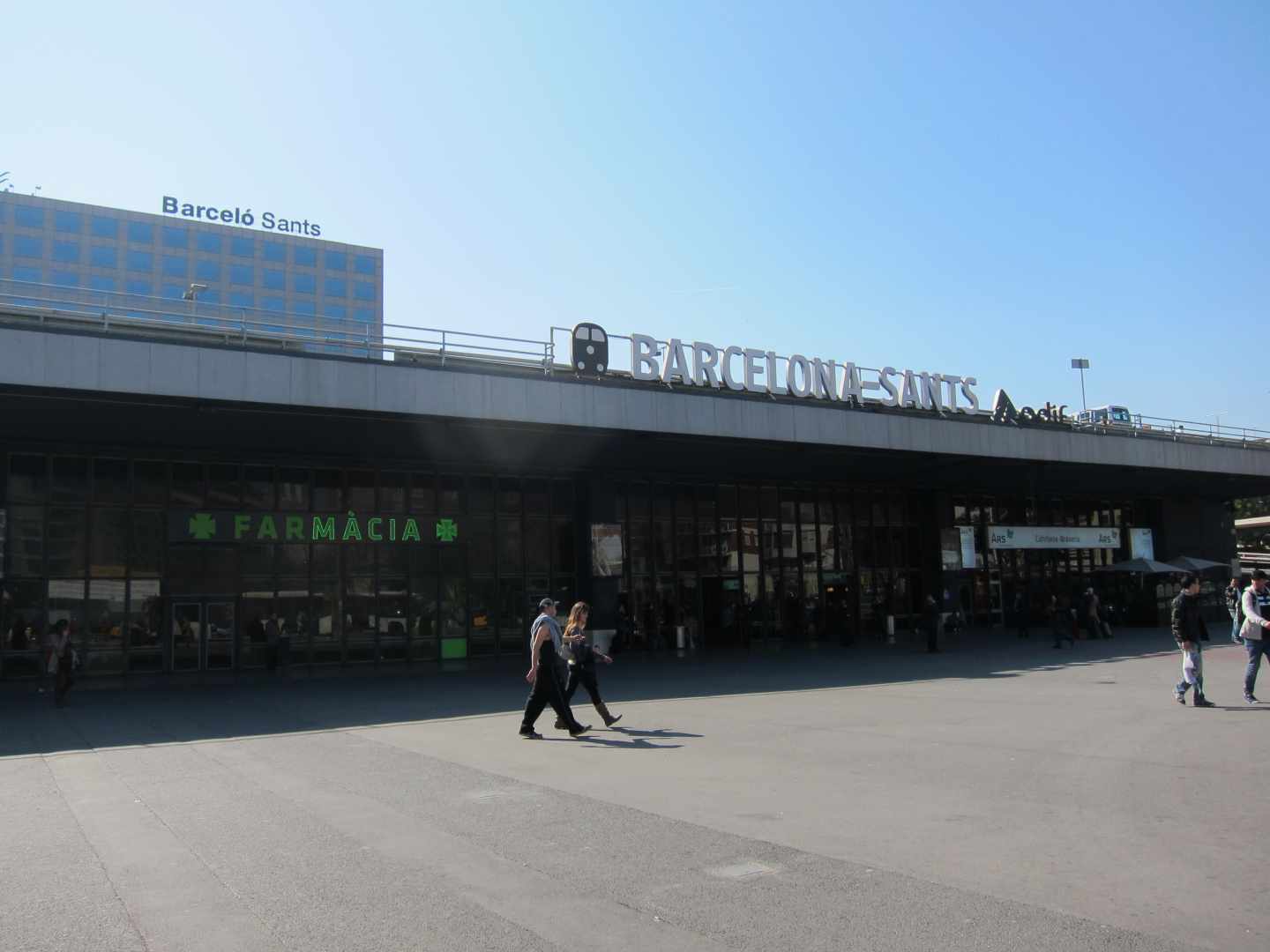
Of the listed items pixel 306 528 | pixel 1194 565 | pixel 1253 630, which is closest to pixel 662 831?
pixel 1253 630

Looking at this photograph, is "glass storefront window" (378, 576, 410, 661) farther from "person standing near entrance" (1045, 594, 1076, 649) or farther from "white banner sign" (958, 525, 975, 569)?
"white banner sign" (958, 525, 975, 569)

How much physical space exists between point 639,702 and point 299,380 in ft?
32.2

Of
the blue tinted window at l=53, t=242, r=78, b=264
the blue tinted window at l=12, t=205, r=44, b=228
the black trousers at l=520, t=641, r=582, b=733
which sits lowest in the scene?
the black trousers at l=520, t=641, r=582, b=733

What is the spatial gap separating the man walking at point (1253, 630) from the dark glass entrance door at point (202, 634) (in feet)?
73.5

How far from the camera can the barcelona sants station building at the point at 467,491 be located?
22188 millimetres

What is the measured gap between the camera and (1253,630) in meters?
14.1

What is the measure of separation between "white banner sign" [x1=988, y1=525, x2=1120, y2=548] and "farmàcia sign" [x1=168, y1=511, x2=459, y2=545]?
849 inches

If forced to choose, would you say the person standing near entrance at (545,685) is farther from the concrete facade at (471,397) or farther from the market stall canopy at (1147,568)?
the market stall canopy at (1147,568)

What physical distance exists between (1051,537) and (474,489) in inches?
945

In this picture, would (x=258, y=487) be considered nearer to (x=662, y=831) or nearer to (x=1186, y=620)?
(x=1186, y=620)

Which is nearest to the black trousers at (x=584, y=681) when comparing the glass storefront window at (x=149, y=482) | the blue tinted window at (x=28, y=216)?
the glass storefront window at (x=149, y=482)

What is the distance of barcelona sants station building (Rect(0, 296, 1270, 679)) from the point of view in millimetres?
22188

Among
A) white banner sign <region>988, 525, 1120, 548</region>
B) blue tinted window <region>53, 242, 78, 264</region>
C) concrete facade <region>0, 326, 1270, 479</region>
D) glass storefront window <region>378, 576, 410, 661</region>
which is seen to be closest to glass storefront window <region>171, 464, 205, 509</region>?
glass storefront window <region>378, 576, 410, 661</region>

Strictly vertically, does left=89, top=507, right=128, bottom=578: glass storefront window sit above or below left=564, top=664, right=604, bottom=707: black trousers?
above
